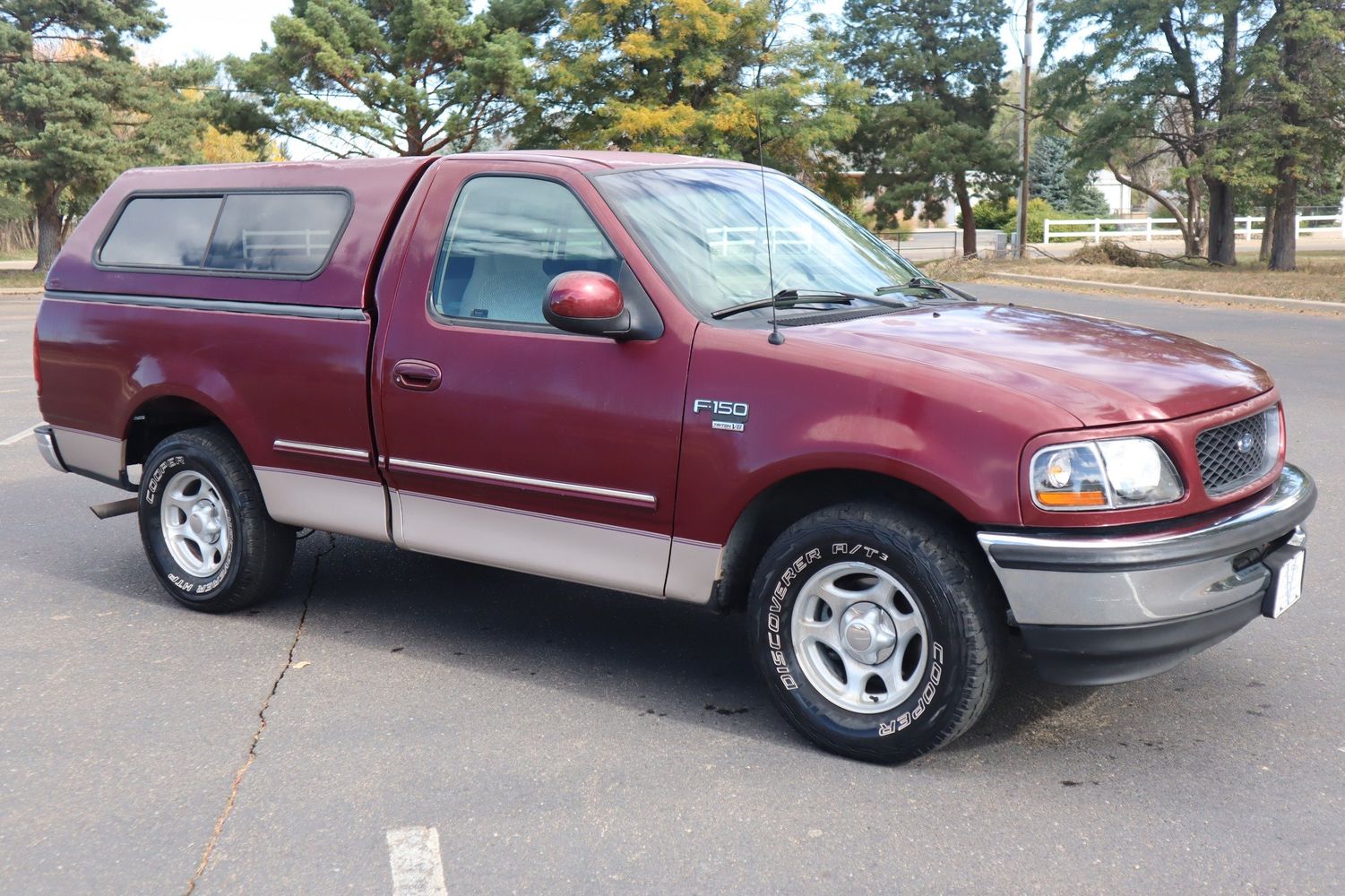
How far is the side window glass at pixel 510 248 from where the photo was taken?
471 centimetres

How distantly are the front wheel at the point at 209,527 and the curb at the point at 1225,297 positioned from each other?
1906 centimetres

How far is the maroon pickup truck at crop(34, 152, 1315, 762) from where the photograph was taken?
3.79 m

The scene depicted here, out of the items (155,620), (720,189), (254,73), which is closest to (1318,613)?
(720,189)

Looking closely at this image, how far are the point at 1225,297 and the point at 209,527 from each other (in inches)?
851

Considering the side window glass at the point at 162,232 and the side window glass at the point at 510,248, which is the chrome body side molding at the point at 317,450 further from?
the side window glass at the point at 162,232

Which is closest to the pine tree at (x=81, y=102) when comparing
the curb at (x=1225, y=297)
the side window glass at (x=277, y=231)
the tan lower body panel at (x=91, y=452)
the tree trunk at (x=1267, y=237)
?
the curb at (x=1225, y=297)

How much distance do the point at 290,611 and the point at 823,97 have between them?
40.1 metres

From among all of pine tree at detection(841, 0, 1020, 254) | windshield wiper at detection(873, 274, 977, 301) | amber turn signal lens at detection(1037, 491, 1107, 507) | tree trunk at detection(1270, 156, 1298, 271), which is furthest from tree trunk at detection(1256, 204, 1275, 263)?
amber turn signal lens at detection(1037, 491, 1107, 507)

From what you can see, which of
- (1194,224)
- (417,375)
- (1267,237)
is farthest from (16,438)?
(1194,224)

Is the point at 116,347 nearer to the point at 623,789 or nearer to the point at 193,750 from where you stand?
the point at 193,750

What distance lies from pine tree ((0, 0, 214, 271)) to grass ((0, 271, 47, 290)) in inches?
33.1

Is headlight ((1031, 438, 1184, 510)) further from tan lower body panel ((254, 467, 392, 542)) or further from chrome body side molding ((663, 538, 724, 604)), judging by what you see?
tan lower body panel ((254, 467, 392, 542))

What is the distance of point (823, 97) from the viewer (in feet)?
143

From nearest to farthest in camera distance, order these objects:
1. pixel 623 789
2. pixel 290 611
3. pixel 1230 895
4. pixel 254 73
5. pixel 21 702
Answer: pixel 1230 895
pixel 623 789
pixel 21 702
pixel 290 611
pixel 254 73
